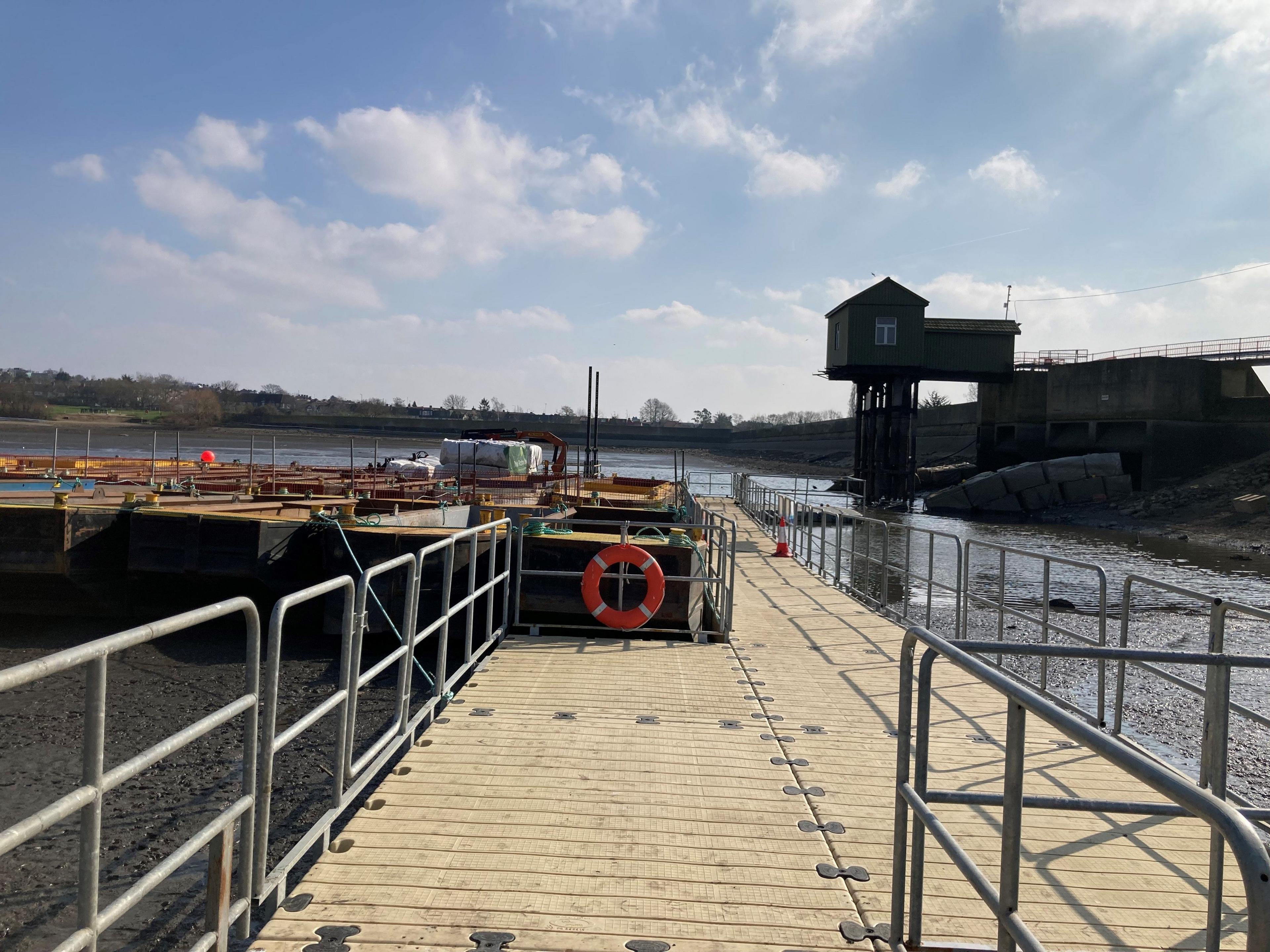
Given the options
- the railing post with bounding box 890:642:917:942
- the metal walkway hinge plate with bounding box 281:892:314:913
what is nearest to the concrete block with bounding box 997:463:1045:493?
the railing post with bounding box 890:642:917:942

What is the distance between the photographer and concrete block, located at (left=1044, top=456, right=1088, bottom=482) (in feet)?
130

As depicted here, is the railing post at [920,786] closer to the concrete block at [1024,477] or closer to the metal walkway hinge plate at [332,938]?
the metal walkway hinge plate at [332,938]

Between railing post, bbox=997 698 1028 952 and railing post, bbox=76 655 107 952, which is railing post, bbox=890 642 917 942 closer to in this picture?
railing post, bbox=997 698 1028 952

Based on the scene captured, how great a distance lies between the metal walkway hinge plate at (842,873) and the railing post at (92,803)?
2732 mm

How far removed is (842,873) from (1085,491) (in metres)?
40.9

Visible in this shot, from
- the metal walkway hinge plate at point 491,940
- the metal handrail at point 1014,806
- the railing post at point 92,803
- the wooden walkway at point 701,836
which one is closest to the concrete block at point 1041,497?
the wooden walkway at point 701,836

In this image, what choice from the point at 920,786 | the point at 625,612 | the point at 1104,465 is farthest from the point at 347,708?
the point at 1104,465

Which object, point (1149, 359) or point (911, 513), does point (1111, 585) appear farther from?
point (1149, 359)

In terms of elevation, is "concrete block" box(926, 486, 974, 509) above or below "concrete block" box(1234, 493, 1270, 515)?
below

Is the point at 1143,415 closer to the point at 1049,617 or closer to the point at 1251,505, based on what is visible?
the point at 1251,505

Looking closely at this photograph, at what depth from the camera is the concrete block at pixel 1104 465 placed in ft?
129

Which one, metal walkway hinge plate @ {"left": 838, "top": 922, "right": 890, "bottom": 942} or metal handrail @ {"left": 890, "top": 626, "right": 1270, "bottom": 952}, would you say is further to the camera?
metal walkway hinge plate @ {"left": 838, "top": 922, "right": 890, "bottom": 942}

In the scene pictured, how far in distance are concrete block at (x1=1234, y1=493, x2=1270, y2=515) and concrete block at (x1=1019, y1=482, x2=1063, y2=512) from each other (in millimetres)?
8529

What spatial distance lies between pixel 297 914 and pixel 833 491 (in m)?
51.1
